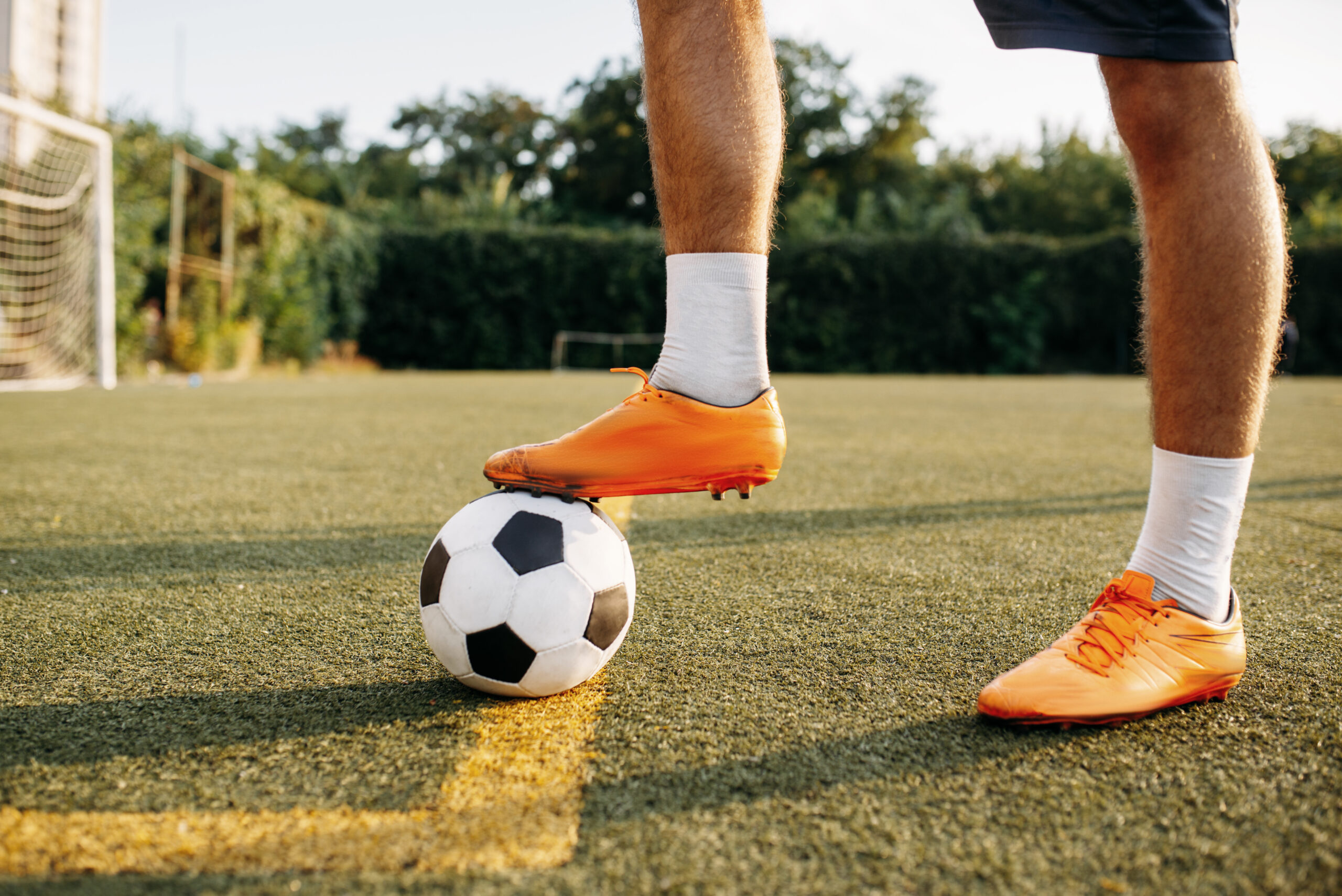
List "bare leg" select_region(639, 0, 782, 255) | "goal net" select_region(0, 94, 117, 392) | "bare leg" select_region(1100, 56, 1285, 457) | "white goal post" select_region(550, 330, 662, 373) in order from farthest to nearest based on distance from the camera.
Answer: "white goal post" select_region(550, 330, 662, 373) < "goal net" select_region(0, 94, 117, 392) < "bare leg" select_region(639, 0, 782, 255) < "bare leg" select_region(1100, 56, 1285, 457)

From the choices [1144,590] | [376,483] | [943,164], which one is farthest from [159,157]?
[943,164]

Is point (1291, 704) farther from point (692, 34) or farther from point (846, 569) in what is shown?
point (692, 34)

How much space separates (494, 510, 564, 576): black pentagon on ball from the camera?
53.6 inches

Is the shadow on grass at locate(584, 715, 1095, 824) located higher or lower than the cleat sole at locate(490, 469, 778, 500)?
lower

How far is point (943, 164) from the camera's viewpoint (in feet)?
107

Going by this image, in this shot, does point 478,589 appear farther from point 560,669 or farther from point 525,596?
point 560,669

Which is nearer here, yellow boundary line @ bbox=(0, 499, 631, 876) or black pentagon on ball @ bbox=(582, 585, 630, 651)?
yellow boundary line @ bbox=(0, 499, 631, 876)

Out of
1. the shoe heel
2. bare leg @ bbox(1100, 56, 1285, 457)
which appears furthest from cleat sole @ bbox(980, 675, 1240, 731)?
bare leg @ bbox(1100, 56, 1285, 457)

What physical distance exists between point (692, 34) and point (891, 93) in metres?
32.9

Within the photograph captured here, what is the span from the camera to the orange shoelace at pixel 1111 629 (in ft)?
4.17

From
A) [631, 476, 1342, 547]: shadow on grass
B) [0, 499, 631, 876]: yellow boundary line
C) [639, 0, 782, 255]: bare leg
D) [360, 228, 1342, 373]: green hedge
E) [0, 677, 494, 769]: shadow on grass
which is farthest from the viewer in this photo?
[360, 228, 1342, 373]: green hedge

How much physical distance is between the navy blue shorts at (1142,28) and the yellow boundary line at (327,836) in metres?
1.21

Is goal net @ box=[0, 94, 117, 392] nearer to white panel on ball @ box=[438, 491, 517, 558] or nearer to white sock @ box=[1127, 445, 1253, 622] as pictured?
white panel on ball @ box=[438, 491, 517, 558]

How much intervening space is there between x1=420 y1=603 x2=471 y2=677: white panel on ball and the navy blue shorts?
4.05 ft
